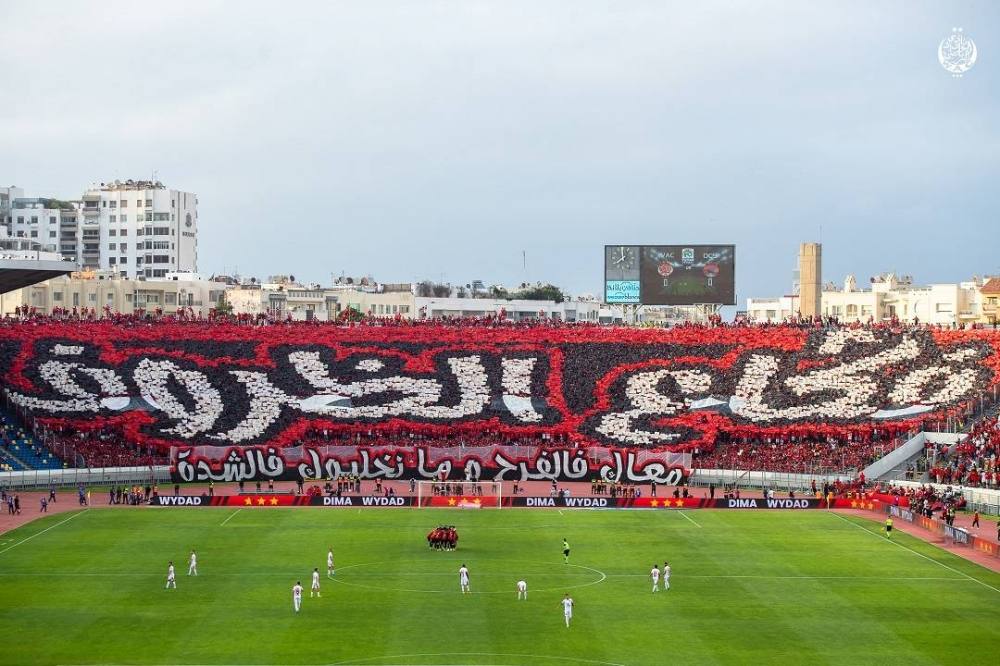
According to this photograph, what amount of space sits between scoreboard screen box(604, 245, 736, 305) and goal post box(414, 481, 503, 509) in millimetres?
33749

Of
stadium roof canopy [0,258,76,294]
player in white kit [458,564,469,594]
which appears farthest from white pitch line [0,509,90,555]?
player in white kit [458,564,469,594]

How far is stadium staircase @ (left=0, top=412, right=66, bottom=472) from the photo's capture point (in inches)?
3462

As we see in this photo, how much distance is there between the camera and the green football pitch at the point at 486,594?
148ft

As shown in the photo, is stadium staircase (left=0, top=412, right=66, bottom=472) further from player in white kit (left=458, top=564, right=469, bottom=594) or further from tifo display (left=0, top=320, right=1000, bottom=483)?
player in white kit (left=458, top=564, right=469, bottom=594)

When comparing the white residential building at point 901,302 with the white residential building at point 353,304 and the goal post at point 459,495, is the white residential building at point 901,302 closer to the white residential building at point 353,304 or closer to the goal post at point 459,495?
the white residential building at point 353,304

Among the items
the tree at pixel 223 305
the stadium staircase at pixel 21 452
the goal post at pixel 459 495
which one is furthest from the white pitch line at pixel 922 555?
the tree at pixel 223 305

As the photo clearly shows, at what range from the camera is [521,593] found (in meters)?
53.5

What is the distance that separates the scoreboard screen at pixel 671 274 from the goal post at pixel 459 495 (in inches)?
1329

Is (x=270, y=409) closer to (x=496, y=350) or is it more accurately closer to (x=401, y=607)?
(x=496, y=350)

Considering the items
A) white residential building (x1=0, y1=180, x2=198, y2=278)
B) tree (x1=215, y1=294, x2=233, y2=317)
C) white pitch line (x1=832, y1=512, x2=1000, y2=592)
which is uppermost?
white residential building (x1=0, y1=180, x2=198, y2=278)

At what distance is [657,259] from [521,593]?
65.0m

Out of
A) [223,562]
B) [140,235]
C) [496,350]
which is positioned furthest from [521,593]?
[140,235]

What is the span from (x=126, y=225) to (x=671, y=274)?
10628 cm

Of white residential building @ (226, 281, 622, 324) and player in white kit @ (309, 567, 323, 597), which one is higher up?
white residential building @ (226, 281, 622, 324)
